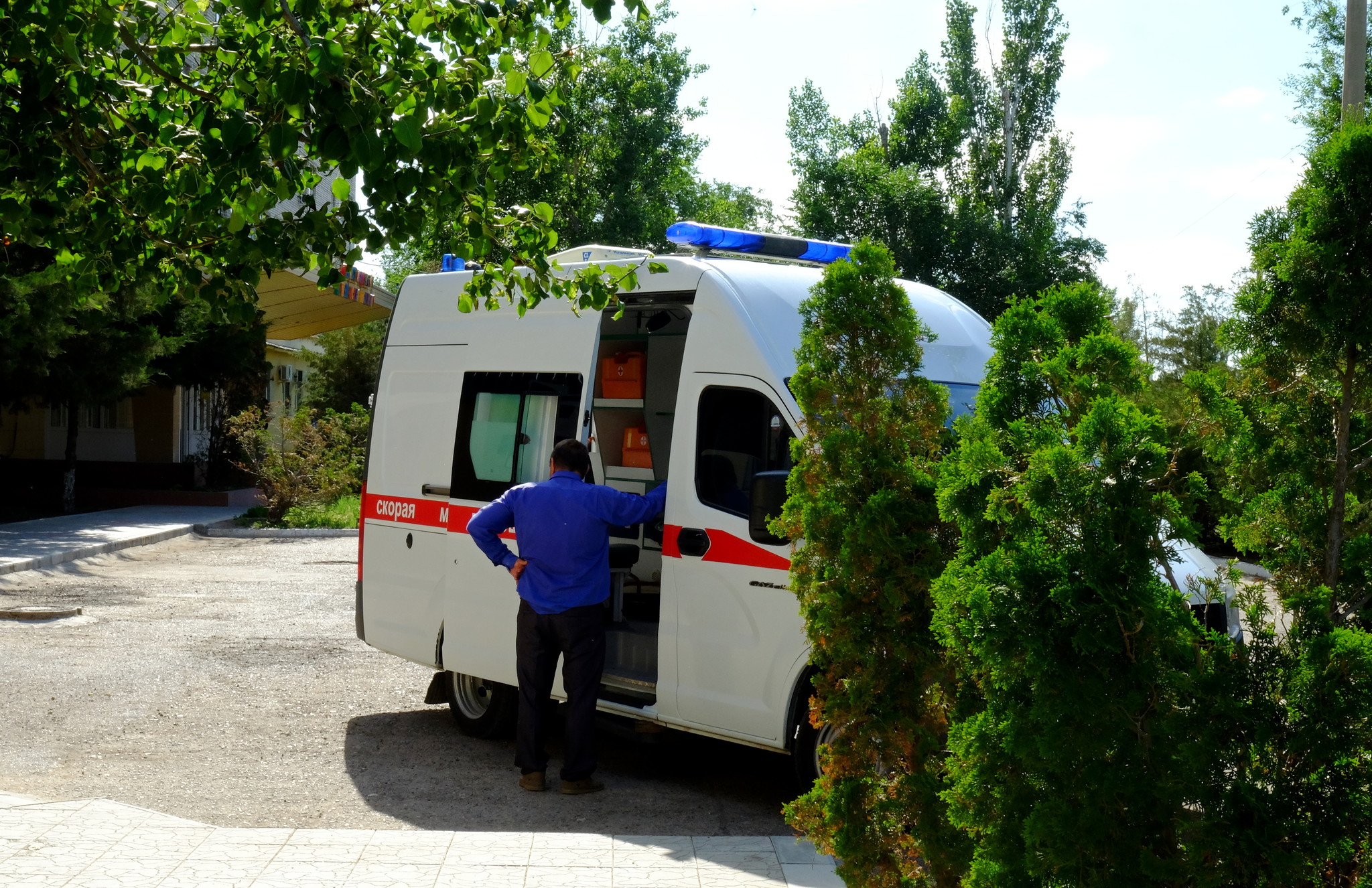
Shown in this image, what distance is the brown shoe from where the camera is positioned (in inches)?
263

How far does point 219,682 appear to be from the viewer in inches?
370

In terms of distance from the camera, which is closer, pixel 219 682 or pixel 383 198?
pixel 383 198

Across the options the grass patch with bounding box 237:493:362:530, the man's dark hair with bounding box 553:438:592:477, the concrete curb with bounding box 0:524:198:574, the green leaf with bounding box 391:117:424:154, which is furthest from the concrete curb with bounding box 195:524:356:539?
the green leaf with bounding box 391:117:424:154

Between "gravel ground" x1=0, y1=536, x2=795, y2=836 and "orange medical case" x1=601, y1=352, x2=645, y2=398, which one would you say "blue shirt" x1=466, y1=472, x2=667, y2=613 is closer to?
"gravel ground" x1=0, y1=536, x2=795, y2=836

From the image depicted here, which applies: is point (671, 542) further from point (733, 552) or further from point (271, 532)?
point (271, 532)

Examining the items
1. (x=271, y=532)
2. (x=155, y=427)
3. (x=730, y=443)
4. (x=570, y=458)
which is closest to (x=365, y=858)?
(x=570, y=458)

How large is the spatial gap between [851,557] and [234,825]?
3.91m

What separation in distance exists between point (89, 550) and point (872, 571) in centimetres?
1705

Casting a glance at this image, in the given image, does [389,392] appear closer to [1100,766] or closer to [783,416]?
[783,416]

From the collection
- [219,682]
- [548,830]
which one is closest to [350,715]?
[219,682]

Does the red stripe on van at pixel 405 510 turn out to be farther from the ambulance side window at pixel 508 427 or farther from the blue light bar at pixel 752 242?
the blue light bar at pixel 752 242

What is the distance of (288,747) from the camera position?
24.9 ft

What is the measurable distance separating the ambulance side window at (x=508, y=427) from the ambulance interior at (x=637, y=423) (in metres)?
0.62

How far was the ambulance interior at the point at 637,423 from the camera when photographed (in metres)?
8.11
